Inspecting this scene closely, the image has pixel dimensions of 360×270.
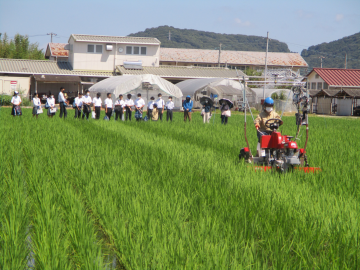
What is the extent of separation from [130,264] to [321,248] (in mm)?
1496

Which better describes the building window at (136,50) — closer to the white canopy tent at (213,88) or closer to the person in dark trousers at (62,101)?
the white canopy tent at (213,88)

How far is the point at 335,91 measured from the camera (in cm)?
3183

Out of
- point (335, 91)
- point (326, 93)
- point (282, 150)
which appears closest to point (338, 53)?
point (335, 91)

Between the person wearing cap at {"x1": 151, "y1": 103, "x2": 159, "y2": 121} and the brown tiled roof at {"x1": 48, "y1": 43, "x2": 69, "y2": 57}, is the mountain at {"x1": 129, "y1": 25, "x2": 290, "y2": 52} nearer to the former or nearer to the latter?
the brown tiled roof at {"x1": 48, "y1": 43, "x2": 69, "y2": 57}

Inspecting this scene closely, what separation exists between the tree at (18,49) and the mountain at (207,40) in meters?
68.2

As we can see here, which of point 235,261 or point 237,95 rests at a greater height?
point 237,95

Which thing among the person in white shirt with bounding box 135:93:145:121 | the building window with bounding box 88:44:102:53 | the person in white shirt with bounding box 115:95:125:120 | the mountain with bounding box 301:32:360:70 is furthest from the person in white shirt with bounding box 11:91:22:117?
the mountain with bounding box 301:32:360:70

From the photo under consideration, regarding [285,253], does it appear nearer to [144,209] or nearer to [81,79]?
[144,209]

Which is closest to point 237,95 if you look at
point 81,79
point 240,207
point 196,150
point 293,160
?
point 81,79

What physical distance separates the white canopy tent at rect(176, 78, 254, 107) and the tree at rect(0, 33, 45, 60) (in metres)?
19.2

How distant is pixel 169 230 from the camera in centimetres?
333

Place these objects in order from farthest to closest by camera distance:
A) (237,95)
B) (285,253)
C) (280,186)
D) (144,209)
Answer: (237,95) < (280,186) < (144,209) < (285,253)

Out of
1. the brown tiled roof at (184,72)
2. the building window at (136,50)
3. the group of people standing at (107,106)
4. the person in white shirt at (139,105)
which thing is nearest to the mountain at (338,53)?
the brown tiled roof at (184,72)

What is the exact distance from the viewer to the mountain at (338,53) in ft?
281
